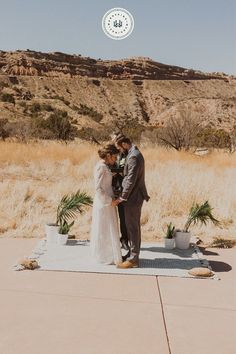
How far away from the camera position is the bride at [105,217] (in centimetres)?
692

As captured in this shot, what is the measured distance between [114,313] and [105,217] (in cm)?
210

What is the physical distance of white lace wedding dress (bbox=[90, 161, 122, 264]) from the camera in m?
6.93

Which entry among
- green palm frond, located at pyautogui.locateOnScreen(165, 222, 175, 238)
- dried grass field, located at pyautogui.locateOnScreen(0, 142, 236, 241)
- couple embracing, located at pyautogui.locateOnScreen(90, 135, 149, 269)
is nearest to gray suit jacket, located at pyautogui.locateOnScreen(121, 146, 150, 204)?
couple embracing, located at pyautogui.locateOnScreen(90, 135, 149, 269)

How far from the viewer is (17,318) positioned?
15.7ft

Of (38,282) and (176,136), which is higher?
(176,136)

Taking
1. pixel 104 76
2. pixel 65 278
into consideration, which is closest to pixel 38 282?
pixel 65 278

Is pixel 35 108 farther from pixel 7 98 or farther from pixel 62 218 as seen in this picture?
pixel 62 218

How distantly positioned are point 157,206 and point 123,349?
7.05 m

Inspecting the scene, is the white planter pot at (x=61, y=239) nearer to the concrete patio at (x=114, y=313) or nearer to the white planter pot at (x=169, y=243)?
the concrete patio at (x=114, y=313)

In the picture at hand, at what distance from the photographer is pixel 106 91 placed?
8400 centimetres

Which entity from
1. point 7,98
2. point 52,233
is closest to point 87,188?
point 52,233

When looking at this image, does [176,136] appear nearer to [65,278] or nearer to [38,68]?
[65,278]

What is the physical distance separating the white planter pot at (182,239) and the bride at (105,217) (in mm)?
1431

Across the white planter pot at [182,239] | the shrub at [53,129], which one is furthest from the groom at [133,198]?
the shrub at [53,129]
